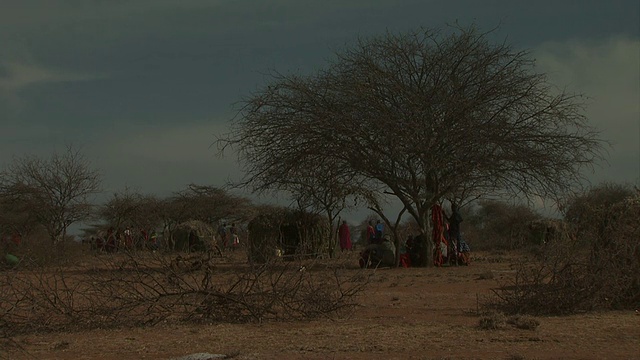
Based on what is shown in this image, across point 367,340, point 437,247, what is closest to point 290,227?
point 437,247

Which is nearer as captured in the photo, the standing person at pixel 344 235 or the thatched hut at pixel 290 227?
the thatched hut at pixel 290 227

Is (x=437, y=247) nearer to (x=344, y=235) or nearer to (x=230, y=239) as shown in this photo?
(x=344, y=235)

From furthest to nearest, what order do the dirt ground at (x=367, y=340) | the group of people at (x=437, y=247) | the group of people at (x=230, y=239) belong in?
1. the group of people at (x=437, y=247)
2. the group of people at (x=230, y=239)
3. the dirt ground at (x=367, y=340)

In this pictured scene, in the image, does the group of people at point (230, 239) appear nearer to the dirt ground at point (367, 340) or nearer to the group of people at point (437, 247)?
the group of people at point (437, 247)

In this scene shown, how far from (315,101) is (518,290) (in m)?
11.9

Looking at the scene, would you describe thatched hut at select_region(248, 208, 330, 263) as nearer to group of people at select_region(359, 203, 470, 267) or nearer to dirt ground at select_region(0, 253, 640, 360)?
group of people at select_region(359, 203, 470, 267)

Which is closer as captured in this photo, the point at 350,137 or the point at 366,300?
the point at 366,300

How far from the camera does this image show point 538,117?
22.0 metres

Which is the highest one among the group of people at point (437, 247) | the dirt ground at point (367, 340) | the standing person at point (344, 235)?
the standing person at point (344, 235)

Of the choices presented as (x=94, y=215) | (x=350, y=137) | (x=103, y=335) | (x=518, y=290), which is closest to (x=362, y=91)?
(x=350, y=137)

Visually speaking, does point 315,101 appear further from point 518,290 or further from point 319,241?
point 518,290

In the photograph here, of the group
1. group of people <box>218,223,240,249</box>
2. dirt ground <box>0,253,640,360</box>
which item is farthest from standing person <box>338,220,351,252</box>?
dirt ground <box>0,253,640,360</box>

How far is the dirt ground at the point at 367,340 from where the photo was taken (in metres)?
7.78

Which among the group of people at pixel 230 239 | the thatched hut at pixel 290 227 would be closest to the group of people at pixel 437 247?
the thatched hut at pixel 290 227
